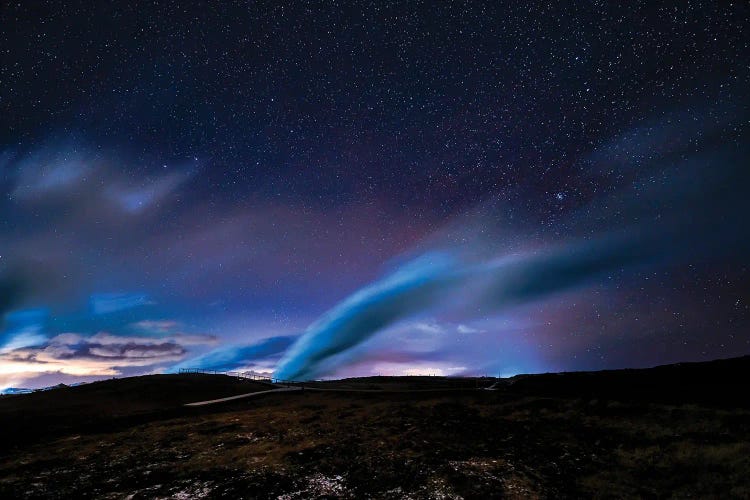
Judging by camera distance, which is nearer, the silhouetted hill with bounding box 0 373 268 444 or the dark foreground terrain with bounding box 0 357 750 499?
the dark foreground terrain with bounding box 0 357 750 499

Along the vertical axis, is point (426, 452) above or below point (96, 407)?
below

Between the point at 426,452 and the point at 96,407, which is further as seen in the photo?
the point at 96,407

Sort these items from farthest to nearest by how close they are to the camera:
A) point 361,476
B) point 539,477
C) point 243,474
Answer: point 243,474
point 361,476
point 539,477

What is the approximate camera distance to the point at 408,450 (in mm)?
19328

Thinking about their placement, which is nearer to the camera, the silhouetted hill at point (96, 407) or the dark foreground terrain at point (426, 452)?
the dark foreground terrain at point (426, 452)

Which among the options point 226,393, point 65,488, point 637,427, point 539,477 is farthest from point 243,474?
point 226,393

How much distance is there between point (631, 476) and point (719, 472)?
268 cm

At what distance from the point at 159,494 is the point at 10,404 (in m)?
54.7

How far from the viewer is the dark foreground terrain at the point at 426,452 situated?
46.7ft

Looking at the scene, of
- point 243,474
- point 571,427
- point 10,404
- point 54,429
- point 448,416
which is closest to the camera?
point 243,474

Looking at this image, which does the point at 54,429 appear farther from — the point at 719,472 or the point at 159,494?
the point at 719,472

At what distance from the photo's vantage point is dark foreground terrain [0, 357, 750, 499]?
1424 cm

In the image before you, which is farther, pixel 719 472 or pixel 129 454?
pixel 129 454

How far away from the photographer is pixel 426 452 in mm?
18828
